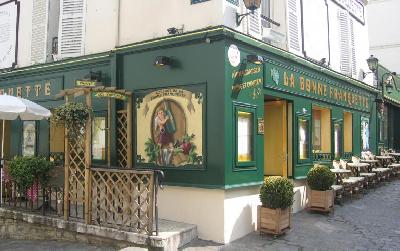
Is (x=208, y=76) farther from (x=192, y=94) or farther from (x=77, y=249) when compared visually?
(x=77, y=249)

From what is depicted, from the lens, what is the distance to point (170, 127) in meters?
8.05

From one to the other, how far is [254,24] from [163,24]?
1942 millimetres

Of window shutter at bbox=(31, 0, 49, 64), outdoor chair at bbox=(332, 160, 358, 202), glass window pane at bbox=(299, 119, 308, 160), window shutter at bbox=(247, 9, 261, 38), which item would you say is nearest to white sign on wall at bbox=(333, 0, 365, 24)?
glass window pane at bbox=(299, 119, 308, 160)

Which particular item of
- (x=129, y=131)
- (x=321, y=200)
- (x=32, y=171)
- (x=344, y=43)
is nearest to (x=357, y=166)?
(x=321, y=200)

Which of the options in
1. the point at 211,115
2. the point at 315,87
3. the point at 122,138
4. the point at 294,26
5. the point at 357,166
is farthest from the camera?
the point at 357,166

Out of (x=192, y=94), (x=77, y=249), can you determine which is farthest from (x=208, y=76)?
(x=77, y=249)

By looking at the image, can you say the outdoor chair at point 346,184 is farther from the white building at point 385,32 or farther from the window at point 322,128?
the white building at point 385,32

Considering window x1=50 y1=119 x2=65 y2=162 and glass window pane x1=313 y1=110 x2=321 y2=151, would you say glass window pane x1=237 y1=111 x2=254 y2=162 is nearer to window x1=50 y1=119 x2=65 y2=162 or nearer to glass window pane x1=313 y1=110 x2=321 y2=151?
glass window pane x1=313 y1=110 x2=321 y2=151

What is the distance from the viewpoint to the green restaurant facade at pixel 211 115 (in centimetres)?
739

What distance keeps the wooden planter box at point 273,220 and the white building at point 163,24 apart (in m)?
3.64

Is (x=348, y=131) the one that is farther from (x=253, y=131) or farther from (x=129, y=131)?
(x=129, y=131)

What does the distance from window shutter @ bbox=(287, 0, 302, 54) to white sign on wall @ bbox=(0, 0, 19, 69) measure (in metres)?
7.93

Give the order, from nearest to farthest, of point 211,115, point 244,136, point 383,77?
point 211,115, point 244,136, point 383,77

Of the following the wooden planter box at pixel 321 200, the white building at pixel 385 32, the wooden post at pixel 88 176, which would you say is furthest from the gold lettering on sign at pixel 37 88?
the white building at pixel 385 32
